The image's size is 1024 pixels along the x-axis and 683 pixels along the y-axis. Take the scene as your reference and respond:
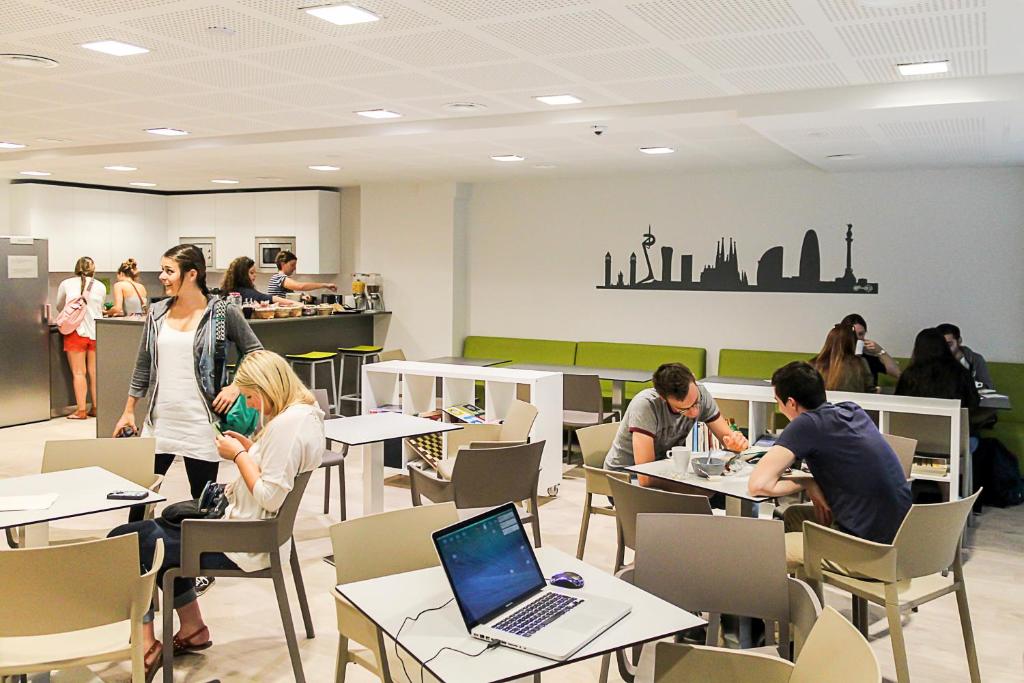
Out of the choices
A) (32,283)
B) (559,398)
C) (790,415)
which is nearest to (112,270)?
(32,283)

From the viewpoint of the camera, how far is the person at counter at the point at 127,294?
9.39m

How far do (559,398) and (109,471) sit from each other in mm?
3345

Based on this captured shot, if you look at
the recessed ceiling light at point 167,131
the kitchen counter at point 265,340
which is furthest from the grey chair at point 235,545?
the recessed ceiling light at point 167,131

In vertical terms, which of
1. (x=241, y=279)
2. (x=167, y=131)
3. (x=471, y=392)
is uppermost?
(x=167, y=131)

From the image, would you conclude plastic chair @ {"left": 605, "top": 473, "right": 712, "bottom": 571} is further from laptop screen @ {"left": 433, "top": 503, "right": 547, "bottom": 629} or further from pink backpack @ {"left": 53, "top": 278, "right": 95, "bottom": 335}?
pink backpack @ {"left": 53, "top": 278, "right": 95, "bottom": 335}

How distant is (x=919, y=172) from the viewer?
7.89 m

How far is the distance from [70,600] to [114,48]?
273cm

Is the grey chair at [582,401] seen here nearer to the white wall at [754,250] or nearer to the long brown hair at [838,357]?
the long brown hair at [838,357]

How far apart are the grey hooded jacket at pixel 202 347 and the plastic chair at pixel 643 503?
1.95 meters

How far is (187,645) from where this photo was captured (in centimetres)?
389

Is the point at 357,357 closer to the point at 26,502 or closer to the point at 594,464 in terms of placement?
the point at 594,464

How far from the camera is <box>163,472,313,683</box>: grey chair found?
343cm

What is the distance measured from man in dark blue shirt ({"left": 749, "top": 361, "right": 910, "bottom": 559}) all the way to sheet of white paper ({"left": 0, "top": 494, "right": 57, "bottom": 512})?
268cm

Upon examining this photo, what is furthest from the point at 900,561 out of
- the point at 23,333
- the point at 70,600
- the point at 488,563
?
the point at 23,333
